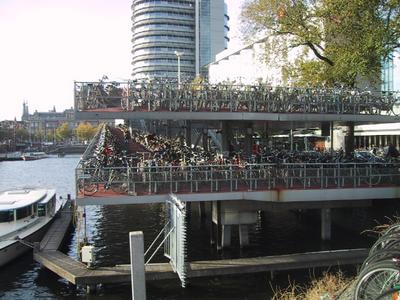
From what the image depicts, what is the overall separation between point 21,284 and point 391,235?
15124 millimetres

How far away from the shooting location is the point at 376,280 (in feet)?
23.4

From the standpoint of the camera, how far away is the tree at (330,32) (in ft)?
82.4

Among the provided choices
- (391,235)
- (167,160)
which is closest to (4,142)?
(167,160)

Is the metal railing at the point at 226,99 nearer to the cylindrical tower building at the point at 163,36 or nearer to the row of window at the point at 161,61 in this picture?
the cylindrical tower building at the point at 163,36

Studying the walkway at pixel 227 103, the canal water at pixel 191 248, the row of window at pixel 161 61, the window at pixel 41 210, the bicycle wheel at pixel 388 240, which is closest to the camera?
the bicycle wheel at pixel 388 240

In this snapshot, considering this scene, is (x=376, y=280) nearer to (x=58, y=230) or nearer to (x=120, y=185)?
(x=120, y=185)

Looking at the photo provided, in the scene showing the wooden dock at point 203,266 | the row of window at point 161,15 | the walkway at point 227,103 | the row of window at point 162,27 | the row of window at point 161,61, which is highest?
the row of window at point 161,15

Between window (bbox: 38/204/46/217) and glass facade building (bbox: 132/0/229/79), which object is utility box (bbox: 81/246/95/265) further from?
glass facade building (bbox: 132/0/229/79)

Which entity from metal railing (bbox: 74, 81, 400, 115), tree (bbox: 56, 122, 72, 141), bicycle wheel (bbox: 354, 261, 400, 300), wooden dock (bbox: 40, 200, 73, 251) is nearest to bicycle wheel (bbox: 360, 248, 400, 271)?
bicycle wheel (bbox: 354, 261, 400, 300)

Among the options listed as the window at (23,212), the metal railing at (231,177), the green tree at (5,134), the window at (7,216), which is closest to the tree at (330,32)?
the metal railing at (231,177)

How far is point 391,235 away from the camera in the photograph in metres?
8.61

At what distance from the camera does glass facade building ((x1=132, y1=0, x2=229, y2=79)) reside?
151 metres

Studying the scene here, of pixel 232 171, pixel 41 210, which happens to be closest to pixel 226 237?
pixel 232 171

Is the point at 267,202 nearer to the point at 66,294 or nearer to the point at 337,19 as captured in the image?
the point at 66,294
